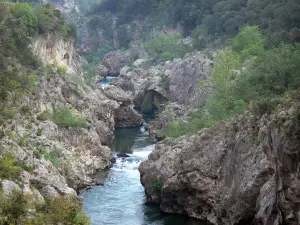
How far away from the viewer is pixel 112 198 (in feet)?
146

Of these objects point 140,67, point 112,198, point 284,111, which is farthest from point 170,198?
point 140,67

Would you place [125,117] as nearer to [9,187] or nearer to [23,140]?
[23,140]

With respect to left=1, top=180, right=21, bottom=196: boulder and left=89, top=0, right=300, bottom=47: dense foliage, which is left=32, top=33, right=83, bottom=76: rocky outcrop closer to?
left=89, top=0, right=300, bottom=47: dense foliage

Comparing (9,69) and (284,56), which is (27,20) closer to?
(9,69)

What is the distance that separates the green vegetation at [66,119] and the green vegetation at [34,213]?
2241 centimetres

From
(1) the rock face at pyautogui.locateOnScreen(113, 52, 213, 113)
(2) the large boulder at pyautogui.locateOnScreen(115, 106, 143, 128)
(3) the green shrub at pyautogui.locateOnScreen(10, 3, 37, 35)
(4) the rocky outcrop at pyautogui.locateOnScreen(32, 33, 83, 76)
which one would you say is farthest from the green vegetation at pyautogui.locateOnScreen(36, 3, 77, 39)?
(1) the rock face at pyautogui.locateOnScreen(113, 52, 213, 113)

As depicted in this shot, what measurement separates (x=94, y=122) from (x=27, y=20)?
46.5 ft

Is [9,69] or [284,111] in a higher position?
[9,69]

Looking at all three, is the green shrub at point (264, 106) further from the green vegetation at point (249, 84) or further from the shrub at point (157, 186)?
the shrub at point (157, 186)

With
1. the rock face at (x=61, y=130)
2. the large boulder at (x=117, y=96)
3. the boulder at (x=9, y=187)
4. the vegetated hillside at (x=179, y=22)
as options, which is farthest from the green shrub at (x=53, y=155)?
the vegetated hillside at (x=179, y=22)

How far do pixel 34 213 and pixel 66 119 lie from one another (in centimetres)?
2499

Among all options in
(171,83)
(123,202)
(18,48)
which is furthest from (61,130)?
(171,83)

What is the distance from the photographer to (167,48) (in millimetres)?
106750

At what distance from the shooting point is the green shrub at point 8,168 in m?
34.8
